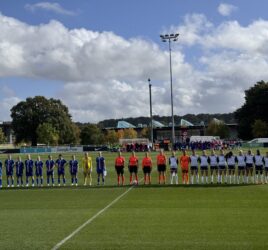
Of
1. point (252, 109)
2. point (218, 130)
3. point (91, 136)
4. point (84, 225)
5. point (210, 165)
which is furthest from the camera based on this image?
point (218, 130)

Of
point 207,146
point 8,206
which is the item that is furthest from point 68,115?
point 8,206

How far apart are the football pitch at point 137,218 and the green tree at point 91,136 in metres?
108

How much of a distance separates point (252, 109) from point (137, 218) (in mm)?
94560

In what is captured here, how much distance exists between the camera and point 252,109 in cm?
10438

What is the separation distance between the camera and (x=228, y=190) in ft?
67.0

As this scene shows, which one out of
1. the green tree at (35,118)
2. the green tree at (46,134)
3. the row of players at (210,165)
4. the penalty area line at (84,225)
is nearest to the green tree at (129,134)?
→ the green tree at (35,118)

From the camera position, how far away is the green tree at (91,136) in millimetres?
129500

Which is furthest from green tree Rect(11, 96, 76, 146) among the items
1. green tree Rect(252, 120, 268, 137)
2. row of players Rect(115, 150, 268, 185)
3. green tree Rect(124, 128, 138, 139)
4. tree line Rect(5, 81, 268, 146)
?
row of players Rect(115, 150, 268, 185)

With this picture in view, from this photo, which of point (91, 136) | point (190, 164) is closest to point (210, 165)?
point (190, 164)

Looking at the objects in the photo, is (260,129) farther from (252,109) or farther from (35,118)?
(35,118)

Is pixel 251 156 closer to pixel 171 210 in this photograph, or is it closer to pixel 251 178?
pixel 251 178

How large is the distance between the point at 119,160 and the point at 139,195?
515 centimetres

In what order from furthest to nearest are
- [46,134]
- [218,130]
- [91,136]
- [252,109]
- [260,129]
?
[218,130]
[91,136]
[46,134]
[252,109]
[260,129]

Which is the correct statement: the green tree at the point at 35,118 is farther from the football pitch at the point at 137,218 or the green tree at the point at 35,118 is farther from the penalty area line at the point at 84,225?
the penalty area line at the point at 84,225
